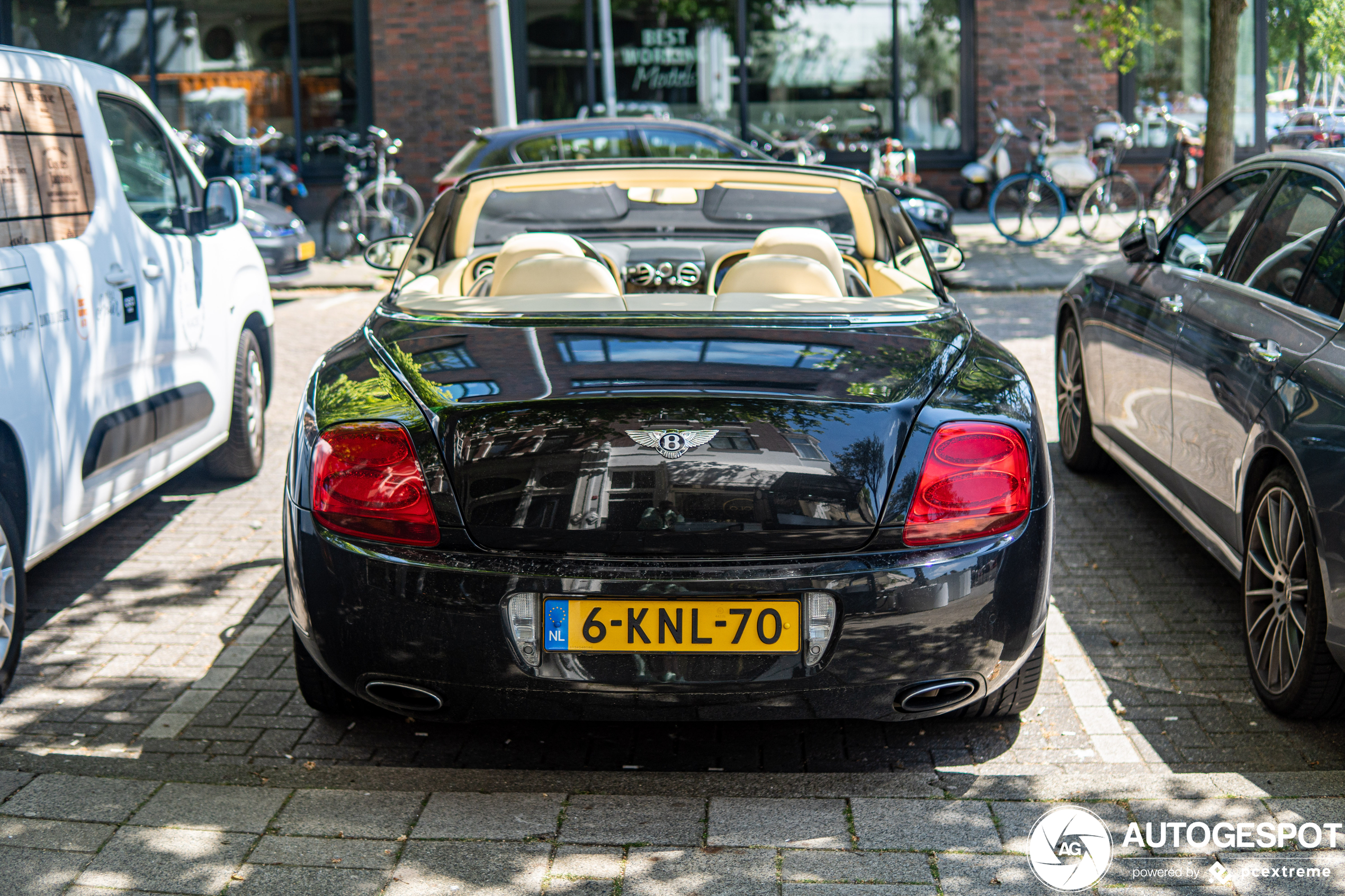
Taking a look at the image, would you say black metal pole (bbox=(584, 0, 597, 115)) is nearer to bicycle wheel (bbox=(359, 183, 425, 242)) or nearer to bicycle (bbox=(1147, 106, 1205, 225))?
bicycle wheel (bbox=(359, 183, 425, 242))

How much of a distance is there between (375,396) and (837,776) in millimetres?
1376

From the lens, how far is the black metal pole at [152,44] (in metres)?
18.1

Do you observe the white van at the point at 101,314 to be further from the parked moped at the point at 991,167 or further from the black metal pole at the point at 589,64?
the black metal pole at the point at 589,64

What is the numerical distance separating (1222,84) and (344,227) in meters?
8.58

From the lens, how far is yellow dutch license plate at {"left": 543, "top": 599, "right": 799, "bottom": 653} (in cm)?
283

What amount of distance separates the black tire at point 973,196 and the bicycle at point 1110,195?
1.49 metres

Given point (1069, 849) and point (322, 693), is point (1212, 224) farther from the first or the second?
point (322, 693)

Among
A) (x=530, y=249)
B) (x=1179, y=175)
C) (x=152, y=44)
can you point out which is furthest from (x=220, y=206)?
(x=152, y=44)

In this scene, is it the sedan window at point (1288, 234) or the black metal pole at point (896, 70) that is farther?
the black metal pole at point (896, 70)

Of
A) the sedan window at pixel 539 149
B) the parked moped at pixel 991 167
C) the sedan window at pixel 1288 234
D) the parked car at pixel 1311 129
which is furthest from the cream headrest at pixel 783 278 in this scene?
the parked moped at pixel 991 167

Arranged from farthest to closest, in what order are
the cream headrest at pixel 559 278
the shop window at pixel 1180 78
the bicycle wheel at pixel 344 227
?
the shop window at pixel 1180 78 < the bicycle wheel at pixel 344 227 < the cream headrest at pixel 559 278

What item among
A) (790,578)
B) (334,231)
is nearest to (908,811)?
(790,578)

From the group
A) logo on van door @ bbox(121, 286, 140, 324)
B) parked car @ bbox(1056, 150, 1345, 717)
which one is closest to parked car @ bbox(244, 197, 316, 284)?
logo on van door @ bbox(121, 286, 140, 324)

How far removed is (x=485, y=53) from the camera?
57.6 ft
